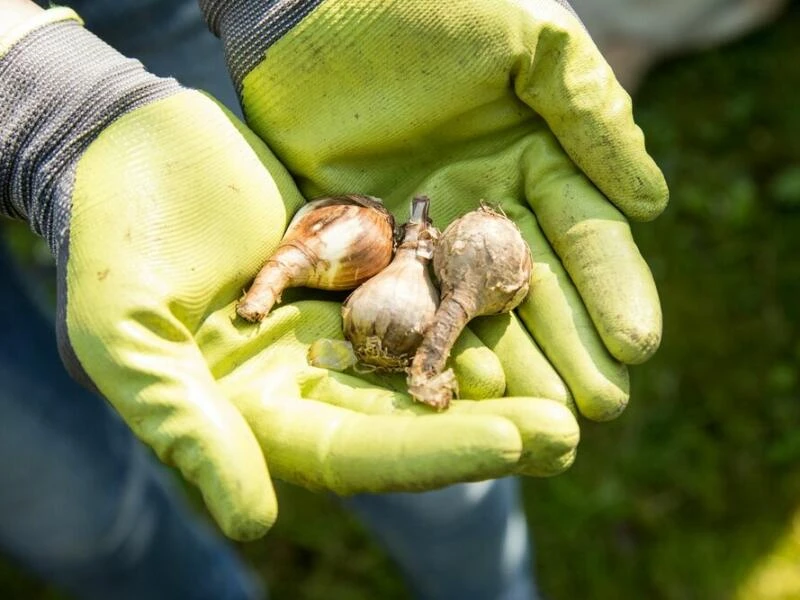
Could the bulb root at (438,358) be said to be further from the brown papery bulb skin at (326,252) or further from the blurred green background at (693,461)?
the blurred green background at (693,461)

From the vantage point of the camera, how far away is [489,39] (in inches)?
56.4

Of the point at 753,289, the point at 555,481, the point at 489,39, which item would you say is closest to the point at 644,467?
the point at 555,481

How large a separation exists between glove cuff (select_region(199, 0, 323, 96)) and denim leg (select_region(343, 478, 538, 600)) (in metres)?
0.92

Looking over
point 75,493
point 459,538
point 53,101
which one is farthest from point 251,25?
point 459,538

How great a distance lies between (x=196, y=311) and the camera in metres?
1.31

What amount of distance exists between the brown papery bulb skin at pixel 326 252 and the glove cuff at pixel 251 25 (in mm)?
243

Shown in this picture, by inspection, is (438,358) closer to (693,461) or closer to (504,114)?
(504,114)

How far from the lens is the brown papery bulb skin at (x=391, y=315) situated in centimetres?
136

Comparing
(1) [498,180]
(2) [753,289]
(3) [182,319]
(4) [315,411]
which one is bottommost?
(2) [753,289]

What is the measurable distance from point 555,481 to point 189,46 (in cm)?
143

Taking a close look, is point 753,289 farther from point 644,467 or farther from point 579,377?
point 579,377

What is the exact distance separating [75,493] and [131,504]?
0.48ft

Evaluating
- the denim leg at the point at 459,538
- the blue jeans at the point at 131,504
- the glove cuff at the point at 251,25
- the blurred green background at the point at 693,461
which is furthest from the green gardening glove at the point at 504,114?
the blurred green background at the point at 693,461

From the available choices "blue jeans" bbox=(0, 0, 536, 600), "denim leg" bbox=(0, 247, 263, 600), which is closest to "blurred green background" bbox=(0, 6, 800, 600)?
"blue jeans" bbox=(0, 0, 536, 600)
